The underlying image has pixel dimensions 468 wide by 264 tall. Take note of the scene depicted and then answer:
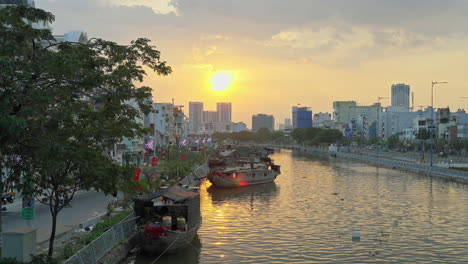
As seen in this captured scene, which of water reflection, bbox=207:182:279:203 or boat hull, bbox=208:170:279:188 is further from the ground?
boat hull, bbox=208:170:279:188

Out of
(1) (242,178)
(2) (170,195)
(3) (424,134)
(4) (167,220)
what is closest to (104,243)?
(4) (167,220)

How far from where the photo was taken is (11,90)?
1611 centimetres

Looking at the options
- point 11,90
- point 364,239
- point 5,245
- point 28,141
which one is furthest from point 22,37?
point 364,239

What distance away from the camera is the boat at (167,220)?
28141mm

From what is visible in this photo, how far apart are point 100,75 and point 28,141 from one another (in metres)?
3.80

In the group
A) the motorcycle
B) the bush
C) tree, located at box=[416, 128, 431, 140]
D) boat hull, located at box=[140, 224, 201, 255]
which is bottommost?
boat hull, located at box=[140, 224, 201, 255]

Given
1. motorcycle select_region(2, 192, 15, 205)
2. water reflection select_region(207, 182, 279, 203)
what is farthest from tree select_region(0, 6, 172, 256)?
water reflection select_region(207, 182, 279, 203)

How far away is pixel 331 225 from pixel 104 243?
21060 millimetres

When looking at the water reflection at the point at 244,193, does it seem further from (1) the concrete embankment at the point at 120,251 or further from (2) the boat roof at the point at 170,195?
(1) the concrete embankment at the point at 120,251

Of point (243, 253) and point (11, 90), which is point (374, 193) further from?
point (11, 90)

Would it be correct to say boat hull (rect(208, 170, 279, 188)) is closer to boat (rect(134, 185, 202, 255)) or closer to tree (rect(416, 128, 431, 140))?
boat (rect(134, 185, 202, 255))

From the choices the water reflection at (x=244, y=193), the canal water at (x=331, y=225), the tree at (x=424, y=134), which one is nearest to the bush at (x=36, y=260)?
the canal water at (x=331, y=225)

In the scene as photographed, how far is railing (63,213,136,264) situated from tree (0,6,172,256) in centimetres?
322

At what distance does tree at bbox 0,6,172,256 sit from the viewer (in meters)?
16.3
